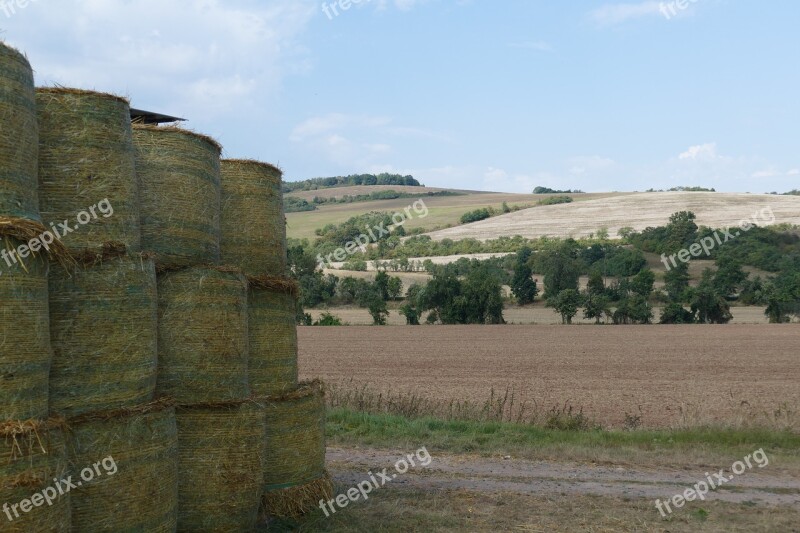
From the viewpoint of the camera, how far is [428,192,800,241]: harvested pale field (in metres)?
87.5

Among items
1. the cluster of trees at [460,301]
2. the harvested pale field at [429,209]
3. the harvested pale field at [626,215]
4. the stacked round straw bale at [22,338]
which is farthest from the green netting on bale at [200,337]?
the harvested pale field at [626,215]

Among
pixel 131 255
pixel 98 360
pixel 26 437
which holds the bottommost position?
pixel 26 437

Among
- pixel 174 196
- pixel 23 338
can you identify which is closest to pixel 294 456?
pixel 174 196

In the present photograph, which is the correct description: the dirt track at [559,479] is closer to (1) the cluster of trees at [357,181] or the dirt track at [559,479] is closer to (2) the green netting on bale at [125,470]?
(2) the green netting on bale at [125,470]

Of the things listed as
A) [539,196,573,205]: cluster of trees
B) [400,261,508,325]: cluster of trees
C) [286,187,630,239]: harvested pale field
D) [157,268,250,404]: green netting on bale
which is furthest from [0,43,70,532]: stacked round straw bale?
[539,196,573,205]: cluster of trees

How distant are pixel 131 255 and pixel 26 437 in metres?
1.51

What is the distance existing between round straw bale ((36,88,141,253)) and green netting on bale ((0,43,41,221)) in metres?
0.28

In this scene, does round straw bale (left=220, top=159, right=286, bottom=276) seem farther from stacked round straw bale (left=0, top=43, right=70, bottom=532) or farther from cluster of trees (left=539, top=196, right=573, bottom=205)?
cluster of trees (left=539, top=196, right=573, bottom=205)

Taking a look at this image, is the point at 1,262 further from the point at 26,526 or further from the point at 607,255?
the point at 607,255

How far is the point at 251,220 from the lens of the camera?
7.68 m

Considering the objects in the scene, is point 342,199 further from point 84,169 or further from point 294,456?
point 84,169

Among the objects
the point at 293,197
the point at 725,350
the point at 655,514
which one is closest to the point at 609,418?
the point at 655,514

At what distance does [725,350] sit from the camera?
3484 cm

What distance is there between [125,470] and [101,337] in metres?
0.92
